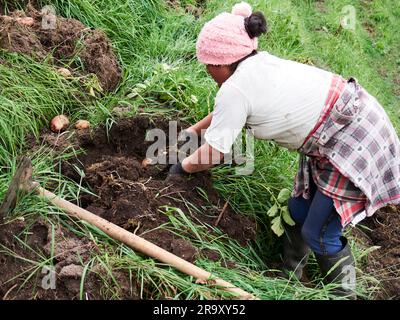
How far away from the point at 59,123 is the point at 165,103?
0.75 m

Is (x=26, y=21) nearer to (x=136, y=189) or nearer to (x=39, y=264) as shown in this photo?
(x=136, y=189)

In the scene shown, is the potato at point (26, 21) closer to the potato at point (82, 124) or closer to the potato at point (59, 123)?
the potato at point (59, 123)

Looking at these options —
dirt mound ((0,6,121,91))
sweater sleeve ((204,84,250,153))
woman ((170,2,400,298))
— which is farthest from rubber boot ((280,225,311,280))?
→ dirt mound ((0,6,121,91))

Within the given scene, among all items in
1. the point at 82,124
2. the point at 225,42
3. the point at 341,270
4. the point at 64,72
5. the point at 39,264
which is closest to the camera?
the point at 39,264

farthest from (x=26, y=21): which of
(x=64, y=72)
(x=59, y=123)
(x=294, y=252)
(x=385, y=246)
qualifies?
(x=385, y=246)

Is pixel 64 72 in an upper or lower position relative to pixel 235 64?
lower

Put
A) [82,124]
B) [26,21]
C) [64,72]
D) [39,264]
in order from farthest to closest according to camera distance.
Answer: [26,21] → [64,72] → [82,124] → [39,264]

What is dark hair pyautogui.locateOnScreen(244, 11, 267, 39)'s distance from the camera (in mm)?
2695

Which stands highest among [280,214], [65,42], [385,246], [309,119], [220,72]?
[220,72]

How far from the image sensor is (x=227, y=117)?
8.82ft

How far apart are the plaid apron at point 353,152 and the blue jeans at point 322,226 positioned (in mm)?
69

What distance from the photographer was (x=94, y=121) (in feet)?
12.3

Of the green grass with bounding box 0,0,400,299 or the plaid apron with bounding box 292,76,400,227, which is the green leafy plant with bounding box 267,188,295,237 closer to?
the green grass with bounding box 0,0,400,299
